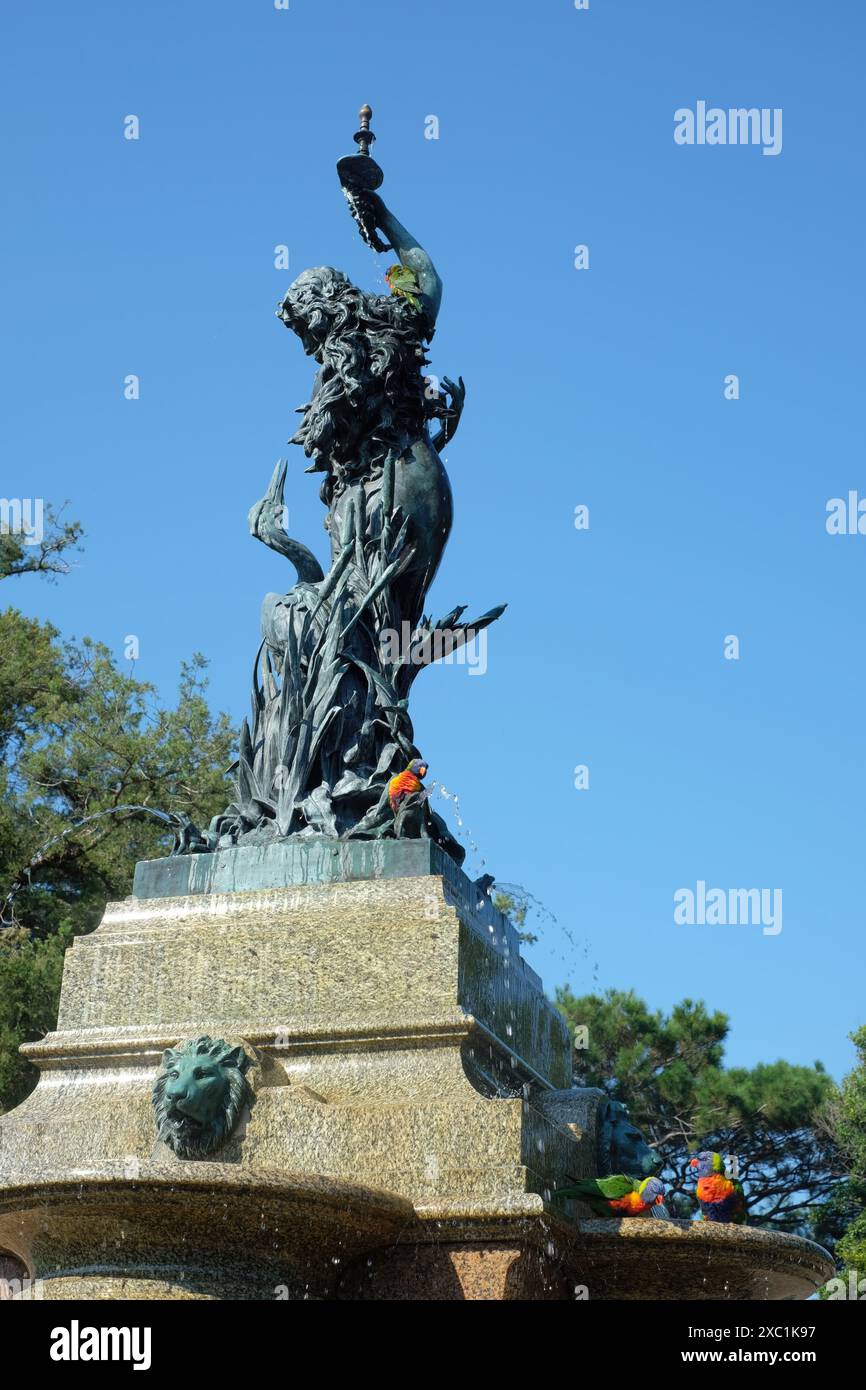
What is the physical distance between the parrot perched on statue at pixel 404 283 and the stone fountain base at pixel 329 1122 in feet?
13.4

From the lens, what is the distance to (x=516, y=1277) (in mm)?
7250

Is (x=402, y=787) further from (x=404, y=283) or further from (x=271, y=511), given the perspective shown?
(x=404, y=283)

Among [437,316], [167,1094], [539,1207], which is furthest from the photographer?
[437,316]

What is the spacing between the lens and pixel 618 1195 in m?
7.96

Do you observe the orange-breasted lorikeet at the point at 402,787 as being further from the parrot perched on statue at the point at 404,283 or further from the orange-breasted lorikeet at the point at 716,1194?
the parrot perched on statue at the point at 404,283

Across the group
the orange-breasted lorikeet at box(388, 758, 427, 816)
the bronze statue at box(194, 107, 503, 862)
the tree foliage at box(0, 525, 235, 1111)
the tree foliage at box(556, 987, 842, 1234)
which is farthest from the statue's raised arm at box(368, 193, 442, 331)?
the tree foliage at box(556, 987, 842, 1234)

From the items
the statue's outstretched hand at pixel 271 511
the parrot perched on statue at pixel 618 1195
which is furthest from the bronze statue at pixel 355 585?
the parrot perched on statue at pixel 618 1195

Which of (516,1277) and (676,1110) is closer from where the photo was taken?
(516,1277)

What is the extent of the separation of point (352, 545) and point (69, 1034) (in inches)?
139

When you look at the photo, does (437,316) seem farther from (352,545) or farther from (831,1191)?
(831,1191)

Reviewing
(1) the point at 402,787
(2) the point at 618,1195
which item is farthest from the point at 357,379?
(2) the point at 618,1195

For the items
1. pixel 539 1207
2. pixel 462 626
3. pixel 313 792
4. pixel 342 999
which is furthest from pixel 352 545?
pixel 539 1207

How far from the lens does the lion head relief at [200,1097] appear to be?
7.58 metres

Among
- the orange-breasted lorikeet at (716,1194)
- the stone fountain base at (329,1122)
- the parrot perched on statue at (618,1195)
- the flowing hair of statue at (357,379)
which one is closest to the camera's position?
the stone fountain base at (329,1122)
